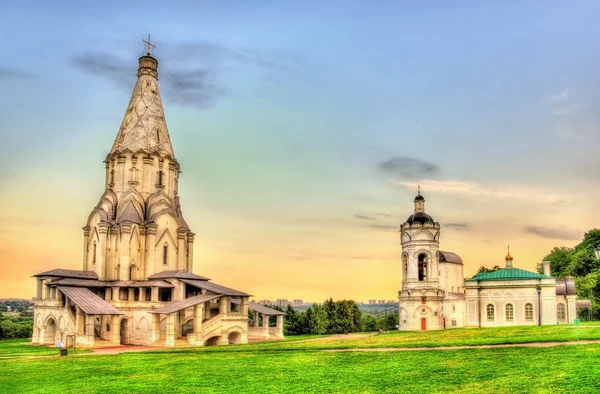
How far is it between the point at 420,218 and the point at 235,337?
716 inches

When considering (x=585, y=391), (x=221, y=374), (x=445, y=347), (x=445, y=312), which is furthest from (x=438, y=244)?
(x=585, y=391)

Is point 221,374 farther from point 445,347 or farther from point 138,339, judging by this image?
point 138,339

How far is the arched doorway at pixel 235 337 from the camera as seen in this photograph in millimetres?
39688

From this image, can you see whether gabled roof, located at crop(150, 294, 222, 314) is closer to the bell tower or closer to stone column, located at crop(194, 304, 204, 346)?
stone column, located at crop(194, 304, 204, 346)

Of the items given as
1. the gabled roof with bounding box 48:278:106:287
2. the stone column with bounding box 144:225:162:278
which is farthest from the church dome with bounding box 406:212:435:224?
the gabled roof with bounding box 48:278:106:287

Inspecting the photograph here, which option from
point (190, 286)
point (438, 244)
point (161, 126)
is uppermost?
point (161, 126)

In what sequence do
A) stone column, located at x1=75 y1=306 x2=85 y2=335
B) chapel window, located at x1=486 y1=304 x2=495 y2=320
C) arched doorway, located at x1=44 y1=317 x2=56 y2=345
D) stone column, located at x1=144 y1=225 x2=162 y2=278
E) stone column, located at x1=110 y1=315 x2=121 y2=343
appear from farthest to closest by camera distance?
chapel window, located at x1=486 y1=304 x2=495 y2=320 → stone column, located at x1=144 y1=225 x2=162 y2=278 → arched doorway, located at x1=44 y1=317 x2=56 y2=345 → stone column, located at x1=110 y1=315 x2=121 y2=343 → stone column, located at x1=75 y1=306 x2=85 y2=335

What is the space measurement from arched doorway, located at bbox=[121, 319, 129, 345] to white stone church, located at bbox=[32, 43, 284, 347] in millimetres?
72

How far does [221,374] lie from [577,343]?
12919 millimetres

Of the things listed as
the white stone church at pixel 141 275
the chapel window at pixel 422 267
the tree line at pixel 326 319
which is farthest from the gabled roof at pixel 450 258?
the white stone church at pixel 141 275

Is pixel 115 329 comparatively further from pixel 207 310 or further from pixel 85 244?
pixel 85 244

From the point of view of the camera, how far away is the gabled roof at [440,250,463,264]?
179ft

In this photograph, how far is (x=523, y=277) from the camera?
45.8 meters

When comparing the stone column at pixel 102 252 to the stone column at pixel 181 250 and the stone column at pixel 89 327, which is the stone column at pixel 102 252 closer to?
the stone column at pixel 181 250
